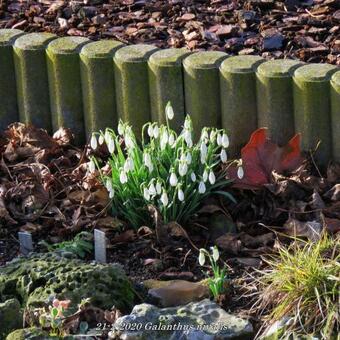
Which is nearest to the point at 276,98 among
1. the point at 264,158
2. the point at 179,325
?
the point at 264,158

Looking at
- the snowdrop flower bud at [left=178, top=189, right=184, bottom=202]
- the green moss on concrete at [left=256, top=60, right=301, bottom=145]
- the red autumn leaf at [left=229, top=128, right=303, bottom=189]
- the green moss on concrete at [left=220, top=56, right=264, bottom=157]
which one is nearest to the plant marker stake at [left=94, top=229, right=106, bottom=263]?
the snowdrop flower bud at [left=178, top=189, right=184, bottom=202]

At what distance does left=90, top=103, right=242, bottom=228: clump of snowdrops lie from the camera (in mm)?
5668

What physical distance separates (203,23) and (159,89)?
65 cm

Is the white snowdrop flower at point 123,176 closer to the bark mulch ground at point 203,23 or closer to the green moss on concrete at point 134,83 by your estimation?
the green moss on concrete at point 134,83

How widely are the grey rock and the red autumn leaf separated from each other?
1.07 meters

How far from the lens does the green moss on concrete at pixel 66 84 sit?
6480 millimetres

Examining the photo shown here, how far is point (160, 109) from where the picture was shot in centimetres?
632

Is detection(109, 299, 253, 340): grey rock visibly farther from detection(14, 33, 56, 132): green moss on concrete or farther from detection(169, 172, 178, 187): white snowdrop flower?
detection(14, 33, 56, 132): green moss on concrete

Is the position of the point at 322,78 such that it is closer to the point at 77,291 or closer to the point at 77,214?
the point at 77,214

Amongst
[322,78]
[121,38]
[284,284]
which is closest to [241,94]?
[322,78]

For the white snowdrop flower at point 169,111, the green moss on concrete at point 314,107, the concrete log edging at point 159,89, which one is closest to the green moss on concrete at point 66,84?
the concrete log edging at point 159,89

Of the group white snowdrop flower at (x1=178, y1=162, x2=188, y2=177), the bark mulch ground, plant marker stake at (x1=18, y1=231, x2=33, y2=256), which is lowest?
plant marker stake at (x1=18, y1=231, x2=33, y2=256)

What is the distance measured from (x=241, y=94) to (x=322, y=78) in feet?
1.28

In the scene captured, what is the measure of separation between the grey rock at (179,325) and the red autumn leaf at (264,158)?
107 cm
